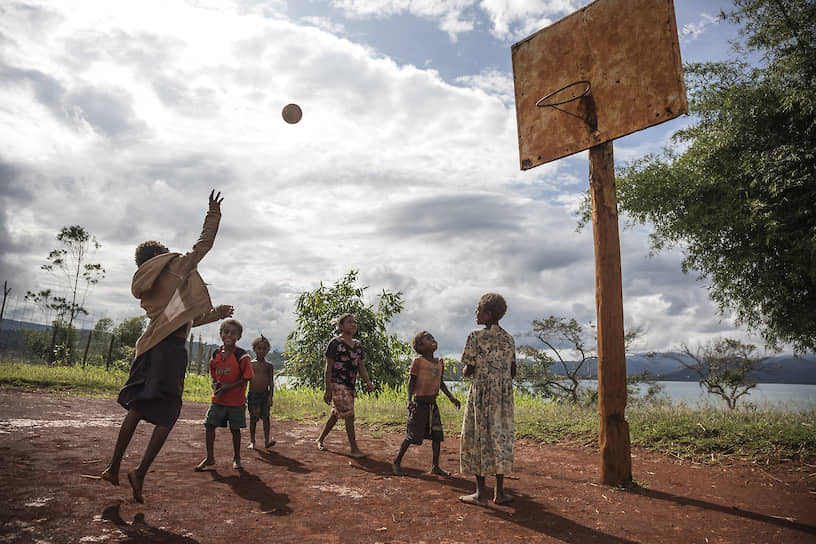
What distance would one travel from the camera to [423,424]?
567 centimetres

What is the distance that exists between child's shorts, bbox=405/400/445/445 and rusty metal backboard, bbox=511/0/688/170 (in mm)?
3465

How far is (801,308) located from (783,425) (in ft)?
18.5

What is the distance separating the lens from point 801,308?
11.5 metres

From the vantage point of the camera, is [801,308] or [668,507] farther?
[801,308]

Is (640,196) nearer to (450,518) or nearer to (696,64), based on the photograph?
(696,64)

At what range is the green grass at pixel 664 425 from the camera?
6680mm

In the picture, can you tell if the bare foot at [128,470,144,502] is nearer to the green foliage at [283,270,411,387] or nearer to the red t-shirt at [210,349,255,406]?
the red t-shirt at [210,349,255,406]

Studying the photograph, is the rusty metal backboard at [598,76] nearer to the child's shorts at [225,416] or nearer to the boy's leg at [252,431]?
the child's shorts at [225,416]

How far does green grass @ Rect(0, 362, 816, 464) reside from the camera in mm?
6680

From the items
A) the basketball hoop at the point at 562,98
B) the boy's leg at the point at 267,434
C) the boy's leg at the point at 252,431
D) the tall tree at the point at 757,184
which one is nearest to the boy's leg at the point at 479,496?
the boy's leg at the point at 267,434

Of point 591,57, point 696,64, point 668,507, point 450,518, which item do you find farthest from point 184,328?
point 696,64

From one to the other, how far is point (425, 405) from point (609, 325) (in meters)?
2.27

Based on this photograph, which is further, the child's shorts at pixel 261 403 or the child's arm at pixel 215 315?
the child's shorts at pixel 261 403

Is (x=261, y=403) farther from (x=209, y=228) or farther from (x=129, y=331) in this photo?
(x=129, y=331)
